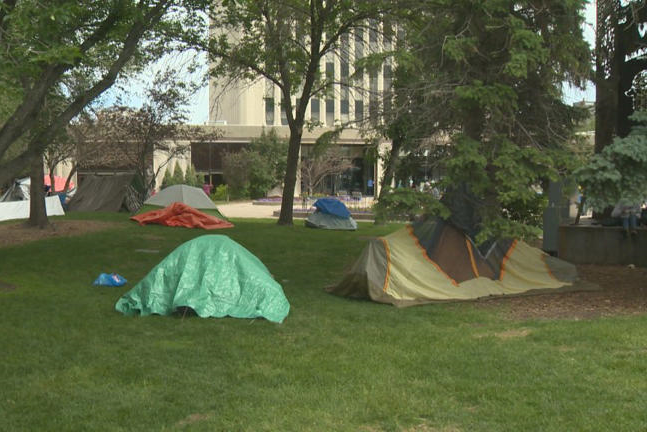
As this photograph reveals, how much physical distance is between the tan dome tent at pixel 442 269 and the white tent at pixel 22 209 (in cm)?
1512

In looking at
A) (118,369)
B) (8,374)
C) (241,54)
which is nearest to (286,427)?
(118,369)

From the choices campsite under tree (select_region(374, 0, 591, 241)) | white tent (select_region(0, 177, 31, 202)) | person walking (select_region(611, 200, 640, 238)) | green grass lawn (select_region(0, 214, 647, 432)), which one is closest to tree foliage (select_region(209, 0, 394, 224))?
campsite under tree (select_region(374, 0, 591, 241))

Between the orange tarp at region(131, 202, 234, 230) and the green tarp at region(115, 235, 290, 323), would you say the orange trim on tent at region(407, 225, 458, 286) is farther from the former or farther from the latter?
the orange tarp at region(131, 202, 234, 230)

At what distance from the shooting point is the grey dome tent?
19656 mm

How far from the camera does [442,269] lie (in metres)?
9.69

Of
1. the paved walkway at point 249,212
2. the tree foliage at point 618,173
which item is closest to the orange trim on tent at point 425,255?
the tree foliage at point 618,173

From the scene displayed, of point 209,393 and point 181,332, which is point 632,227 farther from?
point 209,393

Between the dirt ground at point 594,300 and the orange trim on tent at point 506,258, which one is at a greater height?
the orange trim on tent at point 506,258

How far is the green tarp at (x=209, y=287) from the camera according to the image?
796cm

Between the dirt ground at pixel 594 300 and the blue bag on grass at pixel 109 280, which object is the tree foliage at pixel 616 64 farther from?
the blue bag on grass at pixel 109 280

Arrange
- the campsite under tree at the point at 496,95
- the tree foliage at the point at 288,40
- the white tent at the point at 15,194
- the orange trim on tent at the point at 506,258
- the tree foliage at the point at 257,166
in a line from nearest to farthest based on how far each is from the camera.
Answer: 1. the campsite under tree at the point at 496,95
2. the orange trim on tent at the point at 506,258
3. the tree foliage at the point at 288,40
4. the white tent at the point at 15,194
5. the tree foliage at the point at 257,166

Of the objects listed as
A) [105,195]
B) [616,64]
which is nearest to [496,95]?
[616,64]

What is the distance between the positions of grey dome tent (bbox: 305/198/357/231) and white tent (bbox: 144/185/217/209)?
3.63 meters

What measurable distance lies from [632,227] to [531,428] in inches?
380
